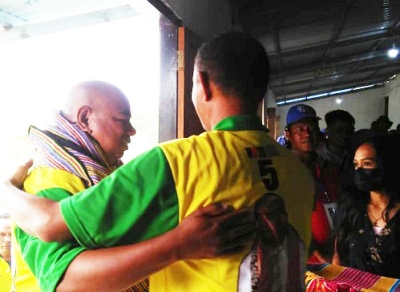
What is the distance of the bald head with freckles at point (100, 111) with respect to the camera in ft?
3.67

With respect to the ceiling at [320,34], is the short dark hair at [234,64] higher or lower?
lower

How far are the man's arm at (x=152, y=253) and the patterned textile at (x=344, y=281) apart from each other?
4.18 ft

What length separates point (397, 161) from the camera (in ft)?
7.98

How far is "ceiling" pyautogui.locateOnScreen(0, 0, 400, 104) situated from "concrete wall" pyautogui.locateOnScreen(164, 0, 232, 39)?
243 mm

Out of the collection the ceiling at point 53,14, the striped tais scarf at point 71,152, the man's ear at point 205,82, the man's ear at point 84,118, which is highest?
the ceiling at point 53,14

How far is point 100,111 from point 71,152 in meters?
0.14

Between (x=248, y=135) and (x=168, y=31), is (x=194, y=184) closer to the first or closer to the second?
(x=248, y=135)

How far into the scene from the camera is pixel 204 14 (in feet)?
12.0

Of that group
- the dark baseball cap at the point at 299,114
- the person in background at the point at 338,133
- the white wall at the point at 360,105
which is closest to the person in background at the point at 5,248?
the dark baseball cap at the point at 299,114

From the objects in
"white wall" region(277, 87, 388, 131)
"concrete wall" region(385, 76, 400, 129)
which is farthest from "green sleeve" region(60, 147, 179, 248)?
"white wall" region(277, 87, 388, 131)

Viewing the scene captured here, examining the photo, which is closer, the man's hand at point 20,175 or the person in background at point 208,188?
the person in background at point 208,188

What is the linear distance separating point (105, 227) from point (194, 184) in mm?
178

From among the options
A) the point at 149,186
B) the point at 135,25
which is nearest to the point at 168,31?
the point at 135,25

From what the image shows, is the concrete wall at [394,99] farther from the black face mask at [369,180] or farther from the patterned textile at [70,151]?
the patterned textile at [70,151]
